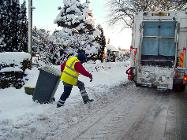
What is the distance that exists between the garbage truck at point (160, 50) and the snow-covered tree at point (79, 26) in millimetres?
14283

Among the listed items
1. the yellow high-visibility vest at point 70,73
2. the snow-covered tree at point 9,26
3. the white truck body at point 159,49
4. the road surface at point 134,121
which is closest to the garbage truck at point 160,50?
the white truck body at point 159,49

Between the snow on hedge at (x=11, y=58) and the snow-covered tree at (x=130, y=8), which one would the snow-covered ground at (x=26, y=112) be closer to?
the snow on hedge at (x=11, y=58)

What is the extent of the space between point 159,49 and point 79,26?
1760 cm

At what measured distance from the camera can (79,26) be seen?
3097 centimetres

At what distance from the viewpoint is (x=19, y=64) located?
12852mm

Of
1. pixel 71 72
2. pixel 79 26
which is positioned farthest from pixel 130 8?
pixel 71 72

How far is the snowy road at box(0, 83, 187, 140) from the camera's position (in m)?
6.74

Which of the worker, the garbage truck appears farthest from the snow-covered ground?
the garbage truck

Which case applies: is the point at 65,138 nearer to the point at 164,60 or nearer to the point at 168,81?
the point at 168,81

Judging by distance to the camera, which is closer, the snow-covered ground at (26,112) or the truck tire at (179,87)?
the snow-covered ground at (26,112)

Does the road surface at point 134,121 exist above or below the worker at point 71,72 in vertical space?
below

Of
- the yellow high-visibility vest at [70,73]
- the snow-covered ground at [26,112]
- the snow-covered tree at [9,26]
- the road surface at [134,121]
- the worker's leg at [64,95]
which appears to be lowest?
the road surface at [134,121]

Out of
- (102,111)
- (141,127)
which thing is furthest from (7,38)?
(141,127)

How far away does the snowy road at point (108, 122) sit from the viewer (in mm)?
6742
